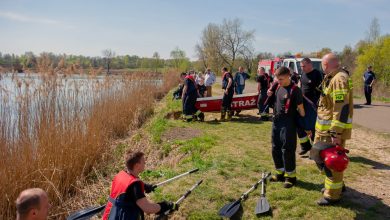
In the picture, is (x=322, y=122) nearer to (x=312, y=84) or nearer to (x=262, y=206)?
(x=262, y=206)

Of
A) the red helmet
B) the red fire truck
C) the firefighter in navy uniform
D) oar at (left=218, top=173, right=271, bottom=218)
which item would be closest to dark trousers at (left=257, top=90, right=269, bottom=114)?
the red fire truck

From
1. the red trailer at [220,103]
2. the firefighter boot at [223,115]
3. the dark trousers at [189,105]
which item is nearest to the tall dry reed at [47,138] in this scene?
the dark trousers at [189,105]

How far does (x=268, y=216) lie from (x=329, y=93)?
6.31 ft

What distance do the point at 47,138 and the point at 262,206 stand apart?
3.92 m

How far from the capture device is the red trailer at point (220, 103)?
1169 cm

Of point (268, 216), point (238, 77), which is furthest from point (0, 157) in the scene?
point (238, 77)

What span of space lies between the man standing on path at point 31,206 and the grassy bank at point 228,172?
2476 mm

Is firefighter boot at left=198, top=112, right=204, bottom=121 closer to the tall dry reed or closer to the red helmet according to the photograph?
the tall dry reed

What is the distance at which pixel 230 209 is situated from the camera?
461cm

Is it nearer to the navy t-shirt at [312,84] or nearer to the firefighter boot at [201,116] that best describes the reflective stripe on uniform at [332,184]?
the navy t-shirt at [312,84]

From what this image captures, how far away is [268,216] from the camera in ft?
14.8

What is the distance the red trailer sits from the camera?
11.7m

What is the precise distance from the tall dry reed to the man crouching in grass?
3.73 m

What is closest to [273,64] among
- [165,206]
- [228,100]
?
[228,100]
